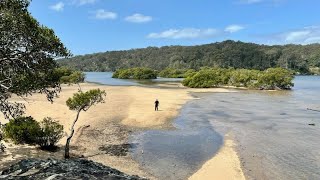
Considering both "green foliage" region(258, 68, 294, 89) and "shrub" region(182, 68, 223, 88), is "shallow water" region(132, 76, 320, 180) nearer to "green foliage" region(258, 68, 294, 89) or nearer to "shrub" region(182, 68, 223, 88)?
"green foliage" region(258, 68, 294, 89)

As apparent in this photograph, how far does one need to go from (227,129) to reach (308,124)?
10.5m

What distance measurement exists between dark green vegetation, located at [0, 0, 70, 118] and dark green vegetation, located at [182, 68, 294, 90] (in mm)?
99939

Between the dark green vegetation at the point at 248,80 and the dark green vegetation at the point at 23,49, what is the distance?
99.9 meters

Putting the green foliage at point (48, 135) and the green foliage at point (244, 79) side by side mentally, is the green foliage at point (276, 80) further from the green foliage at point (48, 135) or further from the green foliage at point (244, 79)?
the green foliage at point (48, 135)

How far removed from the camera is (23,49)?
643 inches

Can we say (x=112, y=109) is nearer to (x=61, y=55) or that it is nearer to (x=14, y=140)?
(x=14, y=140)

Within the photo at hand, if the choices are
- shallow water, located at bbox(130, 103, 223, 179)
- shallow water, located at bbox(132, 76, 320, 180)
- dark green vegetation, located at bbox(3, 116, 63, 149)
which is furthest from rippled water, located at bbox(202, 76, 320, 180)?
dark green vegetation, located at bbox(3, 116, 63, 149)

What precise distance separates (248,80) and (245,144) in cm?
9279

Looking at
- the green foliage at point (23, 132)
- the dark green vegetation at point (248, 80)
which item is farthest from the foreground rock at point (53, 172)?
the dark green vegetation at point (248, 80)

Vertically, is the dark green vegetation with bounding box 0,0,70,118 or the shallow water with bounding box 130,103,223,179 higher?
the dark green vegetation with bounding box 0,0,70,118

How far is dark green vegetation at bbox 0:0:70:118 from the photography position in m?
15.4

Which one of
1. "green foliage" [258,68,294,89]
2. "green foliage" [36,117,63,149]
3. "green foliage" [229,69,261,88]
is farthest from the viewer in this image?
"green foliage" [229,69,261,88]

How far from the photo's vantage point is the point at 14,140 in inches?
1057

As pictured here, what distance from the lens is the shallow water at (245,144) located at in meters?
24.8
